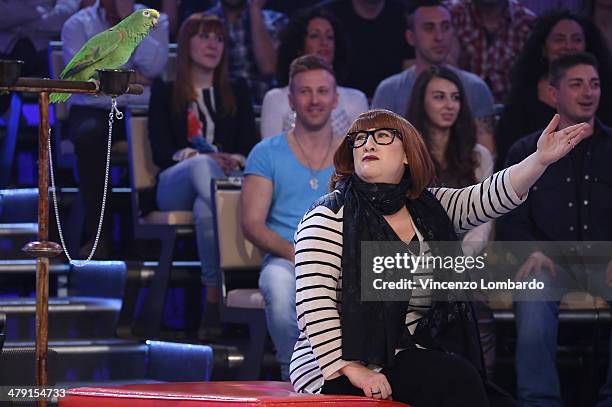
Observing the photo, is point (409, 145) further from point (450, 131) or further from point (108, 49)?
point (450, 131)

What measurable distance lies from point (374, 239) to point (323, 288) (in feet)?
0.59

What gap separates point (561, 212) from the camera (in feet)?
14.8

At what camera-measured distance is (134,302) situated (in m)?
4.46

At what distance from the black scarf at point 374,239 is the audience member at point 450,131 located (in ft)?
4.92

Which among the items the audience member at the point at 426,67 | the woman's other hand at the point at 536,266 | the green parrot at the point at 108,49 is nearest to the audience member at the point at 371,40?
the audience member at the point at 426,67

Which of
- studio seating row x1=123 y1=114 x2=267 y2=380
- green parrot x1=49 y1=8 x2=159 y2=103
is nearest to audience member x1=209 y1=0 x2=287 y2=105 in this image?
studio seating row x1=123 y1=114 x2=267 y2=380

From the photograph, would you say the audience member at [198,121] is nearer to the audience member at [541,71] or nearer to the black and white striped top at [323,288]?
the audience member at [541,71]

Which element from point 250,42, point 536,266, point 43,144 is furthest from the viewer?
point 250,42

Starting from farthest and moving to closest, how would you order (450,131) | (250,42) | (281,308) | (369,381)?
(250,42)
(450,131)
(281,308)
(369,381)

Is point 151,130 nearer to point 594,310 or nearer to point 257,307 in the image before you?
point 257,307

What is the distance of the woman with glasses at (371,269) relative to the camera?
284 cm

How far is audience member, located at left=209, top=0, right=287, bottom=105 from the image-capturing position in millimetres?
5746

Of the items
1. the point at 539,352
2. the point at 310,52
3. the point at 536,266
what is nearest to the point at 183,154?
the point at 310,52

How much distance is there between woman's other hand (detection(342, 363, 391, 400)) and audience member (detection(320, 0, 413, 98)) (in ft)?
10.2
